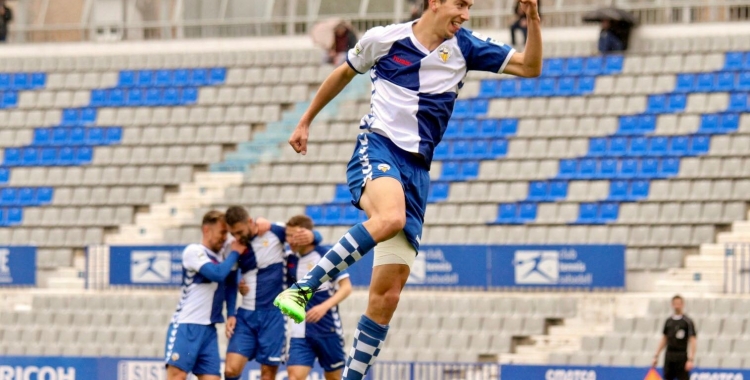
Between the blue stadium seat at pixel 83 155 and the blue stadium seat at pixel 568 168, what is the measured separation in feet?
25.6

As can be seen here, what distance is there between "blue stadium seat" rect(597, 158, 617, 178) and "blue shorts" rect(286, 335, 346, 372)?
876 cm

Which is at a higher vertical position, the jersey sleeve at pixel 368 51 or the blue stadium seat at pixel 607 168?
the blue stadium seat at pixel 607 168

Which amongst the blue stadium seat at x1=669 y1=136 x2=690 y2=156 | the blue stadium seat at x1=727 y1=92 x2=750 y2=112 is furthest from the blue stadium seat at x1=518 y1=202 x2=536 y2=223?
the blue stadium seat at x1=727 y1=92 x2=750 y2=112

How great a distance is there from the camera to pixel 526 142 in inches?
789

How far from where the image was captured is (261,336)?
1093 cm

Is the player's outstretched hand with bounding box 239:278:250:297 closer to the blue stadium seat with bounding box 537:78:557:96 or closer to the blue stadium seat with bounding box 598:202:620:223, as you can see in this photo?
the blue stadium seat with bounding box 598:202:620:223

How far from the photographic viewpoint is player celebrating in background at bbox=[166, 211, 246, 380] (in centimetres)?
1057

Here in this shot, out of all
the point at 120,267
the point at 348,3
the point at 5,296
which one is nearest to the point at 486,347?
the point at 120,267

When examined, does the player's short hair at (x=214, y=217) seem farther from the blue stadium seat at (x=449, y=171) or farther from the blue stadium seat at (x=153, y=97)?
the blue stadium seat at (x=153, y=97)

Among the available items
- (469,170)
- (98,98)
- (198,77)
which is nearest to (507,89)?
(469,170)

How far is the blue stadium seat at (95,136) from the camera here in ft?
74.4

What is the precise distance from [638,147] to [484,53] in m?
12.9

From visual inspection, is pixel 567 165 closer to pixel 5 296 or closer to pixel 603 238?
pixel 603 238

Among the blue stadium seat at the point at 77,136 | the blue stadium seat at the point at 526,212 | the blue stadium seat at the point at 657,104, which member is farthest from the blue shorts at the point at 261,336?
the blue stadium seat at the point at 77,136
